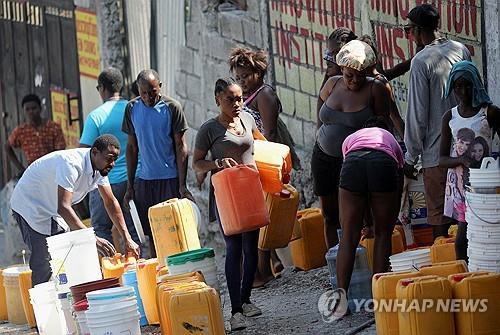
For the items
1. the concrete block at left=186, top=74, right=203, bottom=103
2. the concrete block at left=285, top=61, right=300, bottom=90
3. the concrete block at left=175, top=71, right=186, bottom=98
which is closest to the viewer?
the concrete block at left=285, top=61, right=300, bottom=90

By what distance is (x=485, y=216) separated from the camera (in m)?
7.83

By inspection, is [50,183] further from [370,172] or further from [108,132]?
[370,172]

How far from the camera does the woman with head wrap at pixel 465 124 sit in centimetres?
819

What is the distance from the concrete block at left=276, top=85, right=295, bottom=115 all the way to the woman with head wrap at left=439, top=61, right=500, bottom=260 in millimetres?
4097

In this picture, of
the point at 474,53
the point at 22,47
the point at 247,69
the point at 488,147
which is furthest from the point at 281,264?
the point at 22,47

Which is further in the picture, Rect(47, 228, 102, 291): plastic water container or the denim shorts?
Rect(47, 228, 102, 291): plastic water container

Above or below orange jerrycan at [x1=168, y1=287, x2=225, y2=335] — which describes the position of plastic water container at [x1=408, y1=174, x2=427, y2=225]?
above

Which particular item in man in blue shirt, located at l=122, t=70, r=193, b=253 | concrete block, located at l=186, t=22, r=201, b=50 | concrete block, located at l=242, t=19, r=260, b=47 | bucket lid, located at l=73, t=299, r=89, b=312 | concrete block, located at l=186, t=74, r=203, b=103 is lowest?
bucket lid, located at l=73, t=299, r=89, b=312

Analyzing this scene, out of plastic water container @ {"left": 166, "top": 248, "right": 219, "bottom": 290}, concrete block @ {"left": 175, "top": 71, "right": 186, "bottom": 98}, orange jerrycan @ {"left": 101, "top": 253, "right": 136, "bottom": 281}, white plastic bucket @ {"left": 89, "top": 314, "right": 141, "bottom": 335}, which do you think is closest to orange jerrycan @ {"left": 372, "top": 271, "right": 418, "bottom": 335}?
white plastic bucket @ {"left": 89, "top": 314, "right": 141, "bottom": 335}

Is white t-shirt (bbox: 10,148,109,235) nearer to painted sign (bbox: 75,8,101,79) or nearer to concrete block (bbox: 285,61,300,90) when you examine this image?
concrete block (bbox: 285,61,300,90)

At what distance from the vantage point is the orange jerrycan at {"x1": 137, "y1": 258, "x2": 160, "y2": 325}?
962 cm

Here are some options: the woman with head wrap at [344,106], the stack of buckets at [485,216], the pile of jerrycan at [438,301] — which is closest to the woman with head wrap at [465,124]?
the stack of buckets at [485,216]

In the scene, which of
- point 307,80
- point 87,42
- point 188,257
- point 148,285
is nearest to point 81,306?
point 188,257

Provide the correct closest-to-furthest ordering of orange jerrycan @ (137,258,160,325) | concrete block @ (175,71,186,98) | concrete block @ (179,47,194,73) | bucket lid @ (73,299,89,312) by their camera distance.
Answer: bucket lid @ (73,299,89,312)
orange jerrycan @ (137,258,160,325)
concrete block @ (179,47,194,73)
concrete block @ (175,71,186,98)
